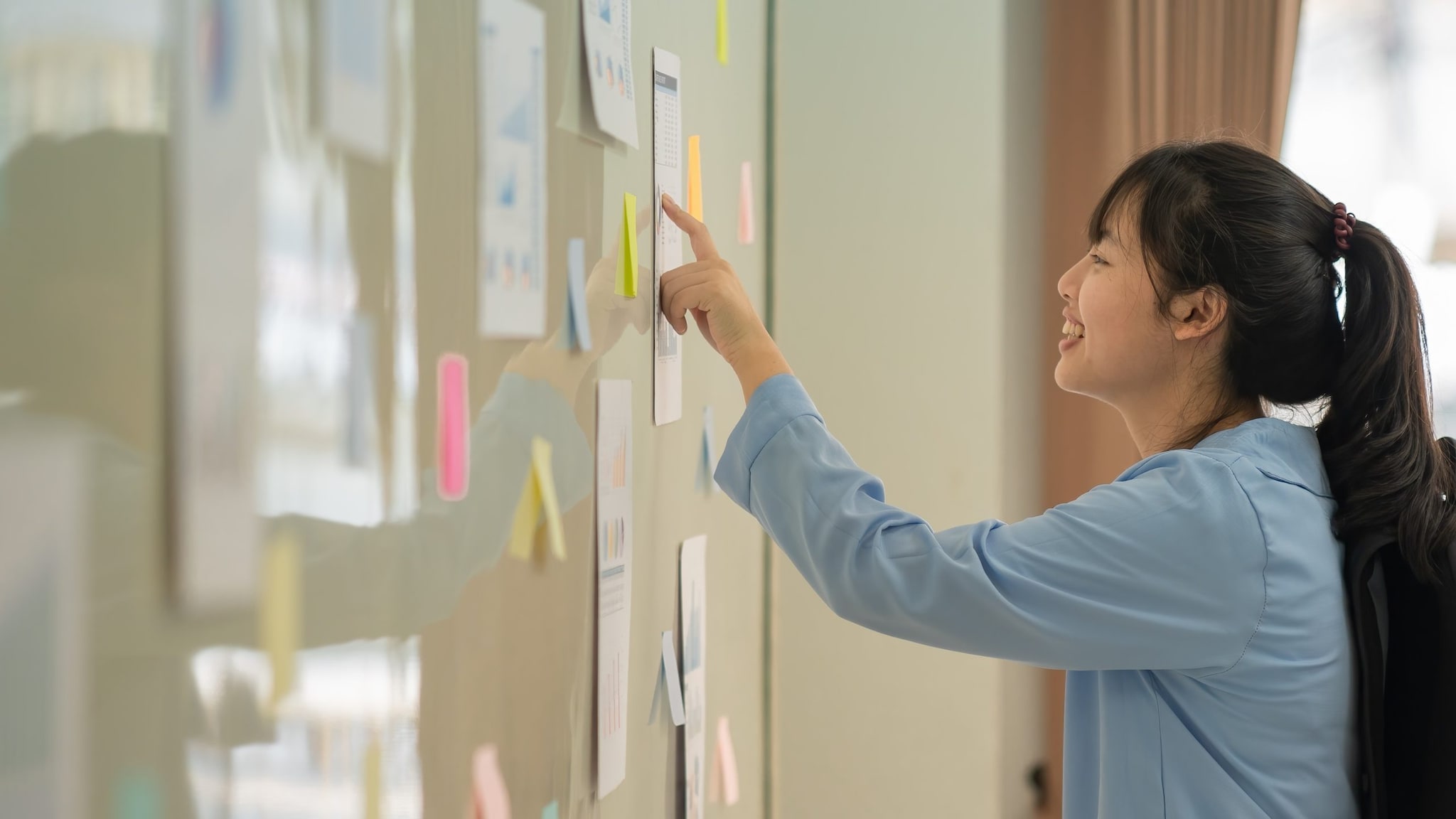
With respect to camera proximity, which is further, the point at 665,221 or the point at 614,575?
the point at 665,221

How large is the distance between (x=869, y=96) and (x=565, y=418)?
1.18 m

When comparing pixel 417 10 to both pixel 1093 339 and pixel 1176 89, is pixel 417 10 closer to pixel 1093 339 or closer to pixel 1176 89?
pixel 1093 339

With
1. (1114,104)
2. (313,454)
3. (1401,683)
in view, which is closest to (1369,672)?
(1401,683)

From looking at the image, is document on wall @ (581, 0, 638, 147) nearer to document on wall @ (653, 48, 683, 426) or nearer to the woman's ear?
document on wall @ (653, 48, 683, 426)

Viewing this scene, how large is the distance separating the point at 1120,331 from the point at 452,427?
721mm

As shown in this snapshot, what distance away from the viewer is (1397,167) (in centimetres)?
219

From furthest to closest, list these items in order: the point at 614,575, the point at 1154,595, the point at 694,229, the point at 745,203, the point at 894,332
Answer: the point at 894,332 < the point at 745,203 < the point at 694,229 < the point at 614,575 < the point at 1154,595

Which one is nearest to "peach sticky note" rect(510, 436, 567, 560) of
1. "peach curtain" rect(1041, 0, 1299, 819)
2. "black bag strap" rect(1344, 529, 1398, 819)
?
"black bag strap" rect(1344, 529, 1398, 819)

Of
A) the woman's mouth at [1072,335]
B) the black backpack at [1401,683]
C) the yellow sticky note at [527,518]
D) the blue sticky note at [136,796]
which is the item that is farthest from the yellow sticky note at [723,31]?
the blue sticky note at [136,796]

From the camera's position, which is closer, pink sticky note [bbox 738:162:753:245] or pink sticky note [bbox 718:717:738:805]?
pink sticky note [bbox 718:717:738:805]

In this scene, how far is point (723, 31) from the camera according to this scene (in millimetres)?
1452

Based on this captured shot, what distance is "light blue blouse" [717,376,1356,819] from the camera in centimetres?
94

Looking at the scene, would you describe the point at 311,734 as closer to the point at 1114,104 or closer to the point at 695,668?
the point at 695,668

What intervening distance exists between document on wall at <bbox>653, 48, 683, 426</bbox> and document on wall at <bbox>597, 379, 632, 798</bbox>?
0.34 feet
